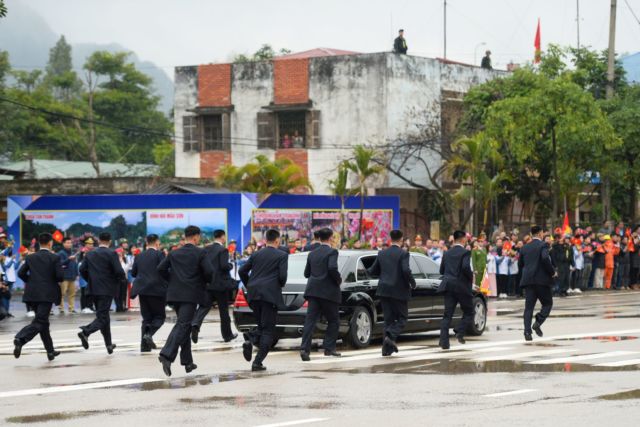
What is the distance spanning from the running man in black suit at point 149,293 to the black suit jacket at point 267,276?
9.40ft

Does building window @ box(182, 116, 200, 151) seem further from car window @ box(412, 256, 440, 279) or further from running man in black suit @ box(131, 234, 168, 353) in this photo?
running man in black suit @ box(131, 234, 168, 353)

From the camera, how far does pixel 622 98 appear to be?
1843 inches

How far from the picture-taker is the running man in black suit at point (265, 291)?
15555mm

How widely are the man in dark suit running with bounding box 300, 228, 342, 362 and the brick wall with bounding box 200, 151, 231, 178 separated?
34739mm

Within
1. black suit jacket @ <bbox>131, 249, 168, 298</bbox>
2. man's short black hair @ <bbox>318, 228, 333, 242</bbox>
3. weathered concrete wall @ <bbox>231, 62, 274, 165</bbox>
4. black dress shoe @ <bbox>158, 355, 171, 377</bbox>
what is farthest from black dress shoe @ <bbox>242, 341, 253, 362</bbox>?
weathered concrete wall @ <bbox>231, 62, 274, 165</bbox>

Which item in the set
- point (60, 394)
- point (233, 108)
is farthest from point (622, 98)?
point (60, 394)

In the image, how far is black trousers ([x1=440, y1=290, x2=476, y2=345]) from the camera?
18.4 m

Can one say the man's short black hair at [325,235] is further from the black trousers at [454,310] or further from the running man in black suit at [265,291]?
the black trousers at [454,310]

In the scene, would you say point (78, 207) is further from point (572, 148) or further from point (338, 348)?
point (338, 348)

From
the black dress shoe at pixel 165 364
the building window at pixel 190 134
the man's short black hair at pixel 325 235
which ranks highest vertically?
the building window at pixel 190 134

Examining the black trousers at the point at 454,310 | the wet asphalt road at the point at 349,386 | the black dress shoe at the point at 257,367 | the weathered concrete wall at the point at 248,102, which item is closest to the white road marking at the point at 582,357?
the wet asphalt road at the point at 349,386

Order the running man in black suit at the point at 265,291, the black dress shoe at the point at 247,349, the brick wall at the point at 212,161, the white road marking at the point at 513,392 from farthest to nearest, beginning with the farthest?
the brick wall at the point at 212,161
the black dress shoe at the point at 247,349
the running man in black suit at the point at 265,291
the white road marking at the point at 513,392

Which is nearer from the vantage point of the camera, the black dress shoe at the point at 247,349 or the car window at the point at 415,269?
the black dress shoe at the point at 247,349

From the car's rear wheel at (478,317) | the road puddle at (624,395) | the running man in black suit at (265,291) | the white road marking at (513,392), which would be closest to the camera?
the road puddle at (624,395)
